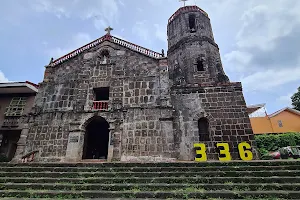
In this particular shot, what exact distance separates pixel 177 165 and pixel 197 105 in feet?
17.0

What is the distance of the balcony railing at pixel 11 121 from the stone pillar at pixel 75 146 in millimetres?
6388

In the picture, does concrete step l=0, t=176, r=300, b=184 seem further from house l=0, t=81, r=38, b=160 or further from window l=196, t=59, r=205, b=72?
house l=0, t=81, r=38, b=160

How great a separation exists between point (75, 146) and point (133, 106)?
13.1 feet

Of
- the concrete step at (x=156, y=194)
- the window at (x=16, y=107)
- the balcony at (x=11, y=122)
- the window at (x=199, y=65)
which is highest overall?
the window at (x=199, y=65)

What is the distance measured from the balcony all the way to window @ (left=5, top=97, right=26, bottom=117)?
0.31 meters

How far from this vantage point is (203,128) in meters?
11.0

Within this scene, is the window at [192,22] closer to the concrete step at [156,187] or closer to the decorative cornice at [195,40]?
the decorative cornice at [195,40]

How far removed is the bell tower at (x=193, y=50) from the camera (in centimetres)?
1318

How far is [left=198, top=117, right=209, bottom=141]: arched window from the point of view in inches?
423

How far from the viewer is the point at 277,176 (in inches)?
240

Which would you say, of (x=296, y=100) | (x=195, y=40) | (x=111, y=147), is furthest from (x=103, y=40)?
(x=296, y=100)

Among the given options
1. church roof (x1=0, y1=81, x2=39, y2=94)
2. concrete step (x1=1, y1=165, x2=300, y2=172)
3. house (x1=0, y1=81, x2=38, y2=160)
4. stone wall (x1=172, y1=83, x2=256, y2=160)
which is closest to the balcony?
house (x1=0, y1=81, x2=38, y2=160)

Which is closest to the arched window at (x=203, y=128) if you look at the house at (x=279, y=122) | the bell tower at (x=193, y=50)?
the bell tower at (x=193, y=50)

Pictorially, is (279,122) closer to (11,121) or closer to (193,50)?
(193,50)
